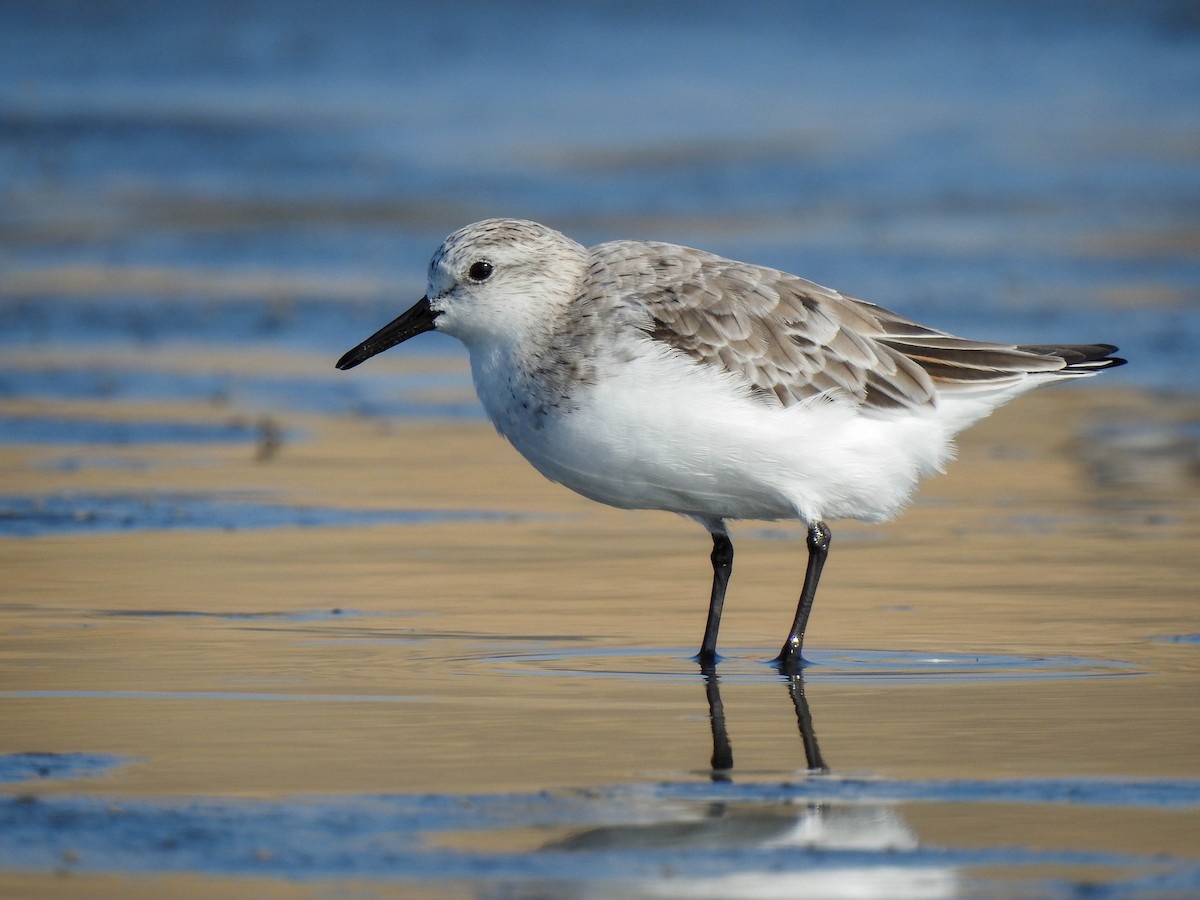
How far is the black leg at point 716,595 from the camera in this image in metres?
7.00

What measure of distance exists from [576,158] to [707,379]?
15538mm

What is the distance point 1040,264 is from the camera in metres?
17.0

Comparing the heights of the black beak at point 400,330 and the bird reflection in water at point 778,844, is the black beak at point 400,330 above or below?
above

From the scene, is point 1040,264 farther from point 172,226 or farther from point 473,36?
point 473,36

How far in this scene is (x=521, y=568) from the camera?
8359 mm

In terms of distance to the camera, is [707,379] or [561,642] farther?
[561,642]

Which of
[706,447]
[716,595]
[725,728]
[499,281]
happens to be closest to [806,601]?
[716,595]

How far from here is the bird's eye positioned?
7273mm

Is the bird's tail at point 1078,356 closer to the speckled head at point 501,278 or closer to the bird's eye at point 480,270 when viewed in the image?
the speckled head at point 501,278

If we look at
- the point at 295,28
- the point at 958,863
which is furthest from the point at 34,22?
the point at 958,863

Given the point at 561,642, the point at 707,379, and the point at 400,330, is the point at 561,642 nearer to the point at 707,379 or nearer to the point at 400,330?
the point at 707,379

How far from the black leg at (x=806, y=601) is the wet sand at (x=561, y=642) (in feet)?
0.43

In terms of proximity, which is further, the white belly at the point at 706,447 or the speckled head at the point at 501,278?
the speckled head at the point at 501,278

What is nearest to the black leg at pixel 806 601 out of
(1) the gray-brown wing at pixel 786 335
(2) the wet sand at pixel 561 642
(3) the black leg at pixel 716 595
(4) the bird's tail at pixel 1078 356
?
(2) the wet sand at pixel 561 642
